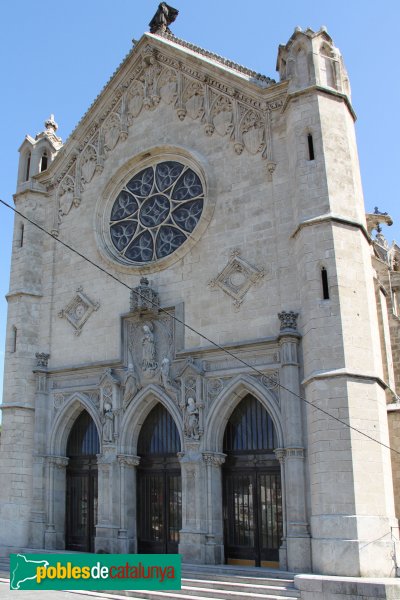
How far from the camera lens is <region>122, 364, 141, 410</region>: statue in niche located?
61.5ft

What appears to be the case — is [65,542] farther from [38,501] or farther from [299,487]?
[299,487]

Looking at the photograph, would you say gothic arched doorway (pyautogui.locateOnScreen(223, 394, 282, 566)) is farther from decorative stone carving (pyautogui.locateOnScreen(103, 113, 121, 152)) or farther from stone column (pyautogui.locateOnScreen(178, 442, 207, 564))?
decorative stone carving (pyautogui.locateOnScreen(103, 113, 121, 152))

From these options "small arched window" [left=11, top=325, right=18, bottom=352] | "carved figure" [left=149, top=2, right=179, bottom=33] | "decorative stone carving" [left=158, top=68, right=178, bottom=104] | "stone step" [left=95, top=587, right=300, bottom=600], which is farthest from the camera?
"carved figure" [left=149, top=2, right=179, bottom=33]

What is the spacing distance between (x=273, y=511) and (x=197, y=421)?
282cm

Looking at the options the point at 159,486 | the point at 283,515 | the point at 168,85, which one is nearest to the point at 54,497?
the point at 159,486

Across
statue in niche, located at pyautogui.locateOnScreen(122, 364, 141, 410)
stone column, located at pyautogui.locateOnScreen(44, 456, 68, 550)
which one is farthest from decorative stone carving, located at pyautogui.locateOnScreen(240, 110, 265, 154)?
stone column, located at pyautogui.locateOnScreen(44, 456, 68, 550)

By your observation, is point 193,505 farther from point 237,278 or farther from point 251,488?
point 237,278

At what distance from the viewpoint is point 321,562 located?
558 inches

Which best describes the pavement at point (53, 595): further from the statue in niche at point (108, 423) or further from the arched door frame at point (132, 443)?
the statue in niche at point (108, 423)

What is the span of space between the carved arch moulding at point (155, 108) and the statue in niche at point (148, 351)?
5274 mm

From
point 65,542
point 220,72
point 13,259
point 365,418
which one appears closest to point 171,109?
point 220,72

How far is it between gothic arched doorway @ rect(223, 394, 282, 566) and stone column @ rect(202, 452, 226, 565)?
0.28 metres

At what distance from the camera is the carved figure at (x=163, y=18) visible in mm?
23547

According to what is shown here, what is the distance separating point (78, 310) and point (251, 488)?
762 centimetres
